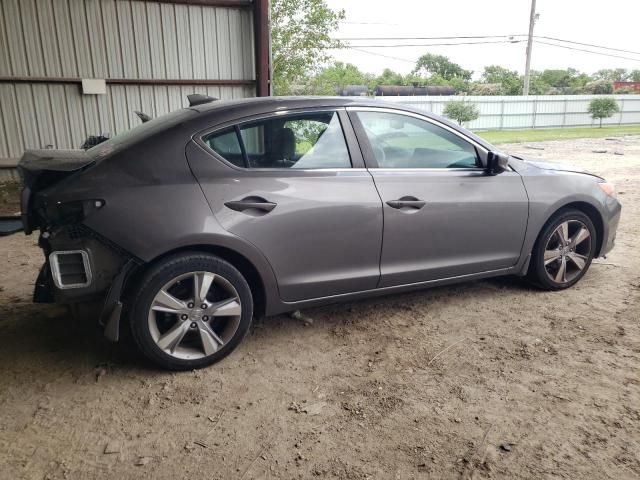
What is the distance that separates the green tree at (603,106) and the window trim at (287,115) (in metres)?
35.8

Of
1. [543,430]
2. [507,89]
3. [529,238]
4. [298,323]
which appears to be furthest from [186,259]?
[507,89]

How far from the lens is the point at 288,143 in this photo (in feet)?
10.8

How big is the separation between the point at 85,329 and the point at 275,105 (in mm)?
2028

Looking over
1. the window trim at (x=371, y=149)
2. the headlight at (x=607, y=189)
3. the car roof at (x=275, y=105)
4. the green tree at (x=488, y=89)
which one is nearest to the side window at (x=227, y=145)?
the car roof at (x=275, y=105)

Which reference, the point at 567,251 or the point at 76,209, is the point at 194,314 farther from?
the point at 567,251

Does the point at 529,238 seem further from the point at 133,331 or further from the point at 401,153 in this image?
the point at 133,331

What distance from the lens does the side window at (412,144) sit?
11.6ft

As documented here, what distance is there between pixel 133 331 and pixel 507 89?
55254 millimetres

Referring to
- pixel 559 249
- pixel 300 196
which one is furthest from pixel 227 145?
pixel 559 249

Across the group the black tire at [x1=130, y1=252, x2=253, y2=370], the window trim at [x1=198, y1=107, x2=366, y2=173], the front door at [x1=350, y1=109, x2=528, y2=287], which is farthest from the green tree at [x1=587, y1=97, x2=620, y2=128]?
the black tire at [x1=130, y1=252, x2=253, y2=370]

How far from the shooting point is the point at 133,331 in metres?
2.87

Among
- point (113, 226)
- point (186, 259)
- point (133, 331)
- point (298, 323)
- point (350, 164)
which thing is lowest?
point (298, 323)

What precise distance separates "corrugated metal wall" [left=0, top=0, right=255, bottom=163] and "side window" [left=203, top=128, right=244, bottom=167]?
717cm

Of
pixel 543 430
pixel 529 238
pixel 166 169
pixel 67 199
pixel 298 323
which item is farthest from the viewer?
pixel 529 238
